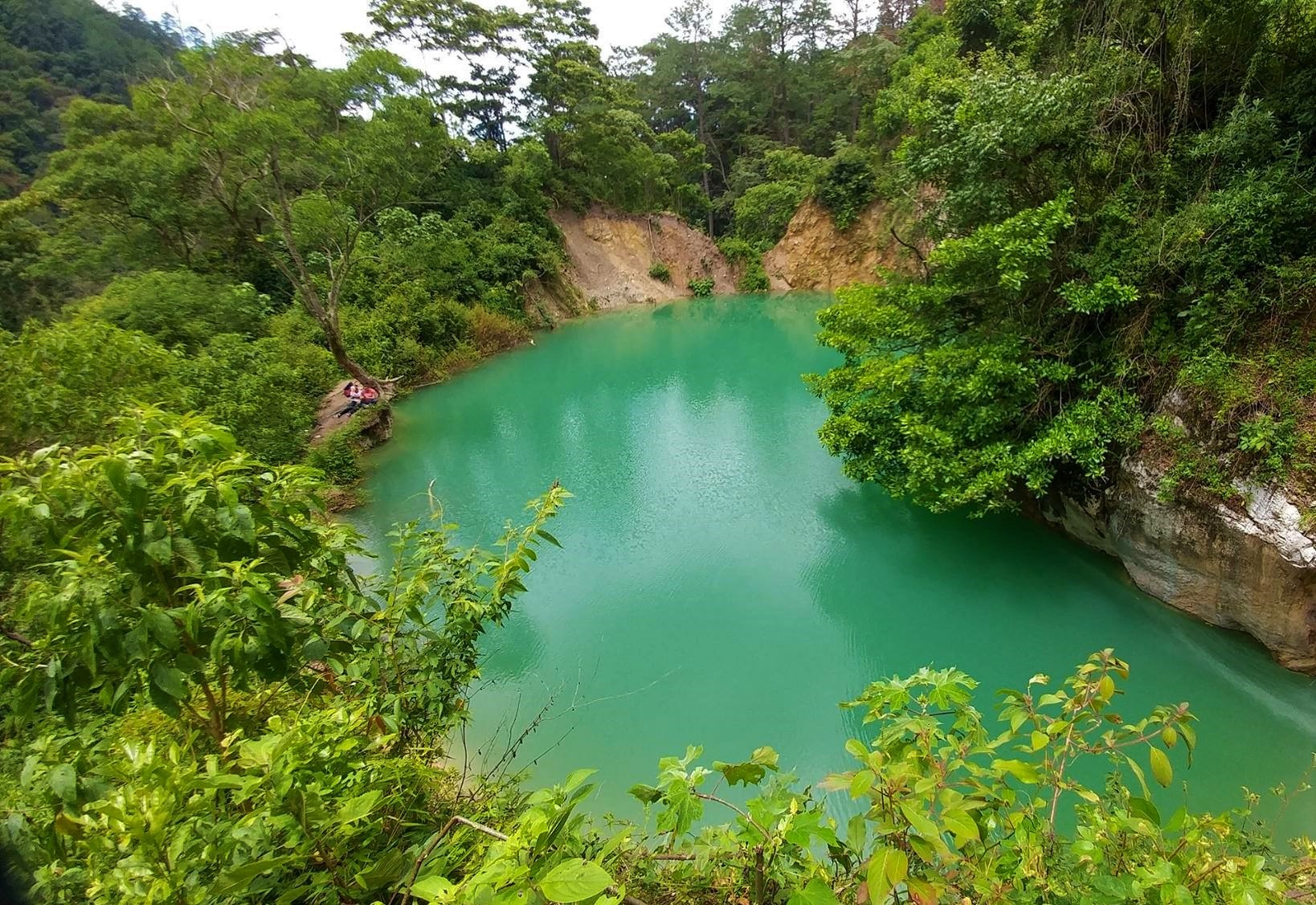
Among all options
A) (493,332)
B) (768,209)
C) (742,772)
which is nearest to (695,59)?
(768,209)

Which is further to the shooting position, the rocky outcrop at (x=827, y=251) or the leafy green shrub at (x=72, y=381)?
the rocky outcrop at (x=827, y=251)

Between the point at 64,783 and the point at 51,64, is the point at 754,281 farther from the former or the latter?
the point at 51,64

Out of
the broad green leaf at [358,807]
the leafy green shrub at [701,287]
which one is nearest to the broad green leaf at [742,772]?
the broad green leaf at [358,807]

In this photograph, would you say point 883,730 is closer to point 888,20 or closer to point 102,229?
point 102,229

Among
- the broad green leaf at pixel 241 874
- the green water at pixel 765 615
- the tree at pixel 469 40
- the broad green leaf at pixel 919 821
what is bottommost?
the green water at pixel 765 615

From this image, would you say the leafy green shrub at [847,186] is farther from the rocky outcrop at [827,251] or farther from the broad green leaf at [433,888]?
the broad green leaf at [433,888]

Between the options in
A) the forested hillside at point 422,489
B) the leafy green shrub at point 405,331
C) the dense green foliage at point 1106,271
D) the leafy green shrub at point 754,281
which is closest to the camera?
the forested hillside at point 422,489
